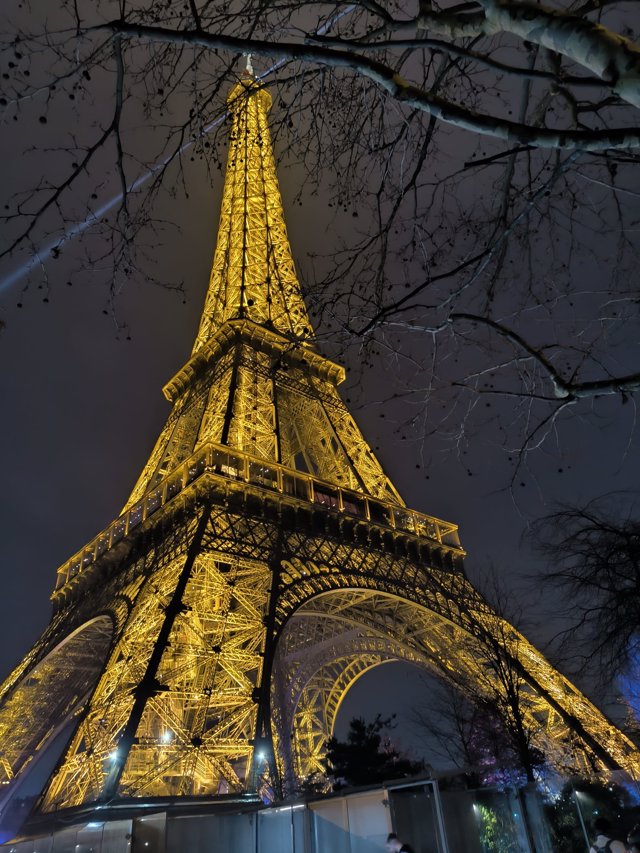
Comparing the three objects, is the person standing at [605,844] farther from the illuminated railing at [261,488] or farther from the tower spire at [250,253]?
the tower spire at [250,253]

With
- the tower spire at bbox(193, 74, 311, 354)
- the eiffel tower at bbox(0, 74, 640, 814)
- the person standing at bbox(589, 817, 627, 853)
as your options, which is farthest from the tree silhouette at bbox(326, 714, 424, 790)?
the tower spire at bbox(193, 74, 311, 354)

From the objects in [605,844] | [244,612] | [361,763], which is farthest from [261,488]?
[605,844]

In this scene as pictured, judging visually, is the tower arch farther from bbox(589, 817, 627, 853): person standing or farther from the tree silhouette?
bbox(589, 817, 627, 853): person standing

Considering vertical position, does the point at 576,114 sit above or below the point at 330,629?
below

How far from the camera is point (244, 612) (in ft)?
54.1

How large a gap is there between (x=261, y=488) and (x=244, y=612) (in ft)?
12.8

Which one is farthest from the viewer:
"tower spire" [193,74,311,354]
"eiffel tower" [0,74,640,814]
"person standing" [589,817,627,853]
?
"tower spire" [193,74,311,354]

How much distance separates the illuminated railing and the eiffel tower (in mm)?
82

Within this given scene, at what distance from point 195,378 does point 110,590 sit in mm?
11902

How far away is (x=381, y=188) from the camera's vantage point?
196 inches

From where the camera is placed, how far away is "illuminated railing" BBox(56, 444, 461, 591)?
18.7 metres

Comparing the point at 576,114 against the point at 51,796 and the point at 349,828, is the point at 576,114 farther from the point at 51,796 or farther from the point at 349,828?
the point at 51,796

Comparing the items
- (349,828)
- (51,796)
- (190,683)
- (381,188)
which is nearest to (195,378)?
(190,683)

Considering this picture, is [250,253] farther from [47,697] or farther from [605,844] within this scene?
[605,844]
